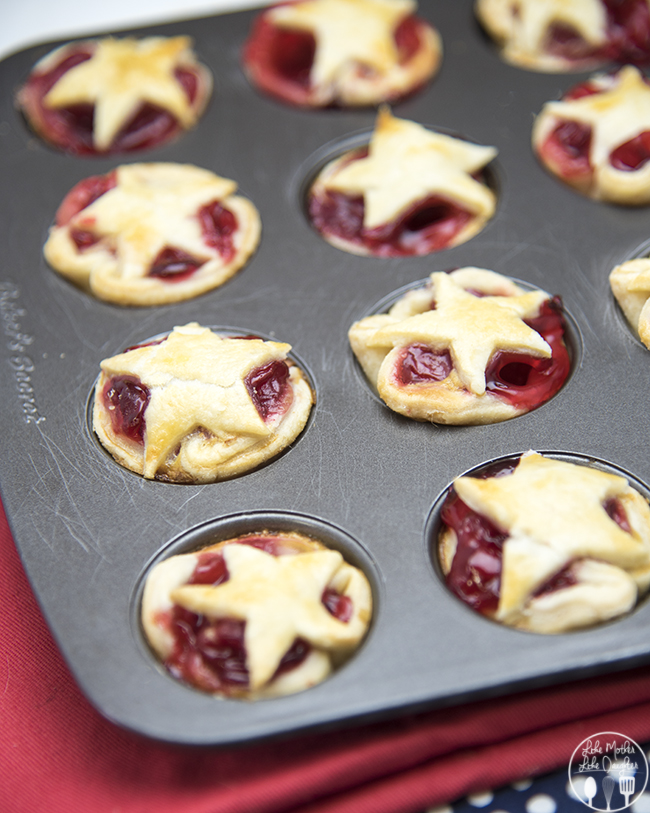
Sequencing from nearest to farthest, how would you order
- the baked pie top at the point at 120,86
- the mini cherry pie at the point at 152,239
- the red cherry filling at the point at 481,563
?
1. the red cherry filling at the point at 481,563
2. the mini cherry pie at the point at 152,239
3. the baked pie top at the point at 120,86

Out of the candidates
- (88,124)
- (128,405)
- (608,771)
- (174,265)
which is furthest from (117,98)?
(608,771)

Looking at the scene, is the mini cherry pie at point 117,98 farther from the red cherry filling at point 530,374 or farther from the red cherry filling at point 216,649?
the red cherry filling at point 216,649

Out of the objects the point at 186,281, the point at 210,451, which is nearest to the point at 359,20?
the point at 186,281

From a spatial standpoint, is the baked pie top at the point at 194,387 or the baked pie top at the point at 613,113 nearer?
the baked pie top at the point at 194,387

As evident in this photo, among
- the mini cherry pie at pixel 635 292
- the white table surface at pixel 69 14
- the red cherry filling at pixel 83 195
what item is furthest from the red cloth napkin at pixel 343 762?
the white table surface at pixel 69 14

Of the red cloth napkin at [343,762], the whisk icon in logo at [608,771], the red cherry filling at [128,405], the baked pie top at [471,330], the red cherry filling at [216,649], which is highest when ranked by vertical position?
the baked pie top at [471,330]

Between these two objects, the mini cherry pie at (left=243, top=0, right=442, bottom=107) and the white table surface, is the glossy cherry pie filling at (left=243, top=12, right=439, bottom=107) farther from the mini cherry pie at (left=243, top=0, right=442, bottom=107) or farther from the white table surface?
the white table surface
